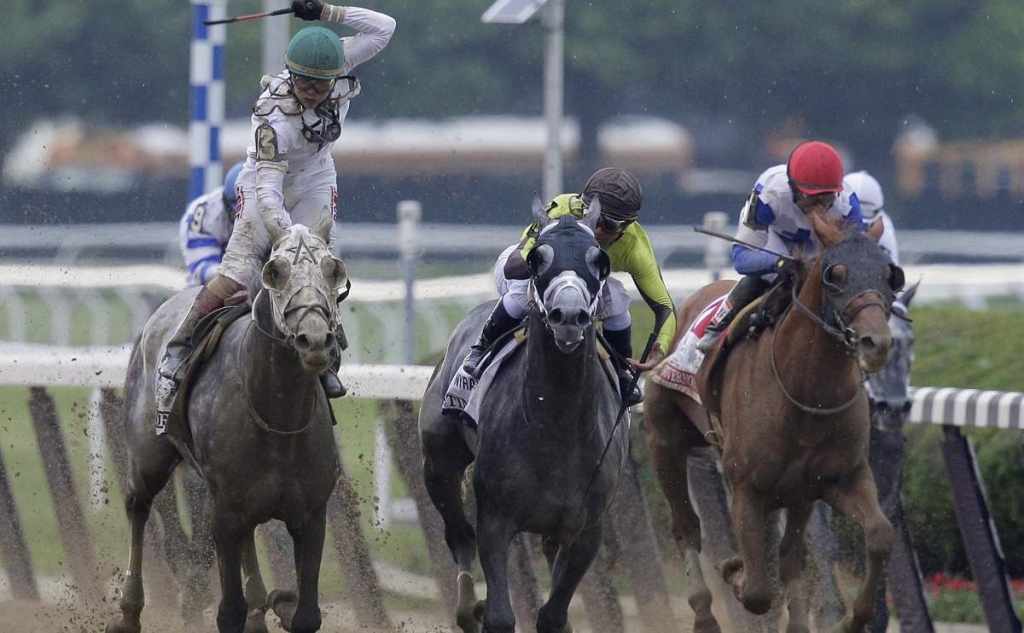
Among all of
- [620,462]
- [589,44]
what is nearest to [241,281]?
[620,462]

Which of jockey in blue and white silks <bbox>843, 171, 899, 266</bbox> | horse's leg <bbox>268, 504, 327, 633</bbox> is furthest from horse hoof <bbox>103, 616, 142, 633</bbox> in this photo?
jockey in blue and white silks <bbox>843, 171, 899, 266</bbox>

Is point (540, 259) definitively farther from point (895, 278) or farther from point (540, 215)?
point (895, 278)

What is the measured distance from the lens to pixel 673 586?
8695mm

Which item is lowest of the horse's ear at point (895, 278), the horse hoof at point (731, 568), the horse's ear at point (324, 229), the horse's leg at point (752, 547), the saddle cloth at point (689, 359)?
the horse hoof at point (731, 568)

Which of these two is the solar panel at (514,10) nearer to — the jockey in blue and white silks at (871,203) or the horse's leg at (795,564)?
the jockey in blue and white silks at (871,203)

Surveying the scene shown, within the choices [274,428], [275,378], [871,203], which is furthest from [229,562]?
[871,203]

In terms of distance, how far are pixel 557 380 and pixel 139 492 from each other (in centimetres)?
216

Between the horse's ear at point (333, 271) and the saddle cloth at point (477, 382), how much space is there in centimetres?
90

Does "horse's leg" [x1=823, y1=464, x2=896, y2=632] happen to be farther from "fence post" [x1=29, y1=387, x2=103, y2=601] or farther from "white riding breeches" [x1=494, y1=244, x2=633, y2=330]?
"fence post" [x1=29, y1=387, x2=103, y2=601]

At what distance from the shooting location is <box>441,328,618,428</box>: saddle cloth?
6590mm

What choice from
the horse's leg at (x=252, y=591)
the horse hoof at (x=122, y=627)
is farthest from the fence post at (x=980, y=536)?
the horse hoof at (x=122, y=627)

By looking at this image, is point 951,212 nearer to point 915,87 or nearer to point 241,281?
point 915,87

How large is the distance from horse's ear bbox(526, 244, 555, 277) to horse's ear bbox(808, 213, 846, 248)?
1287 mm

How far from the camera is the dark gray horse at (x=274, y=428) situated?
583 centimetres
